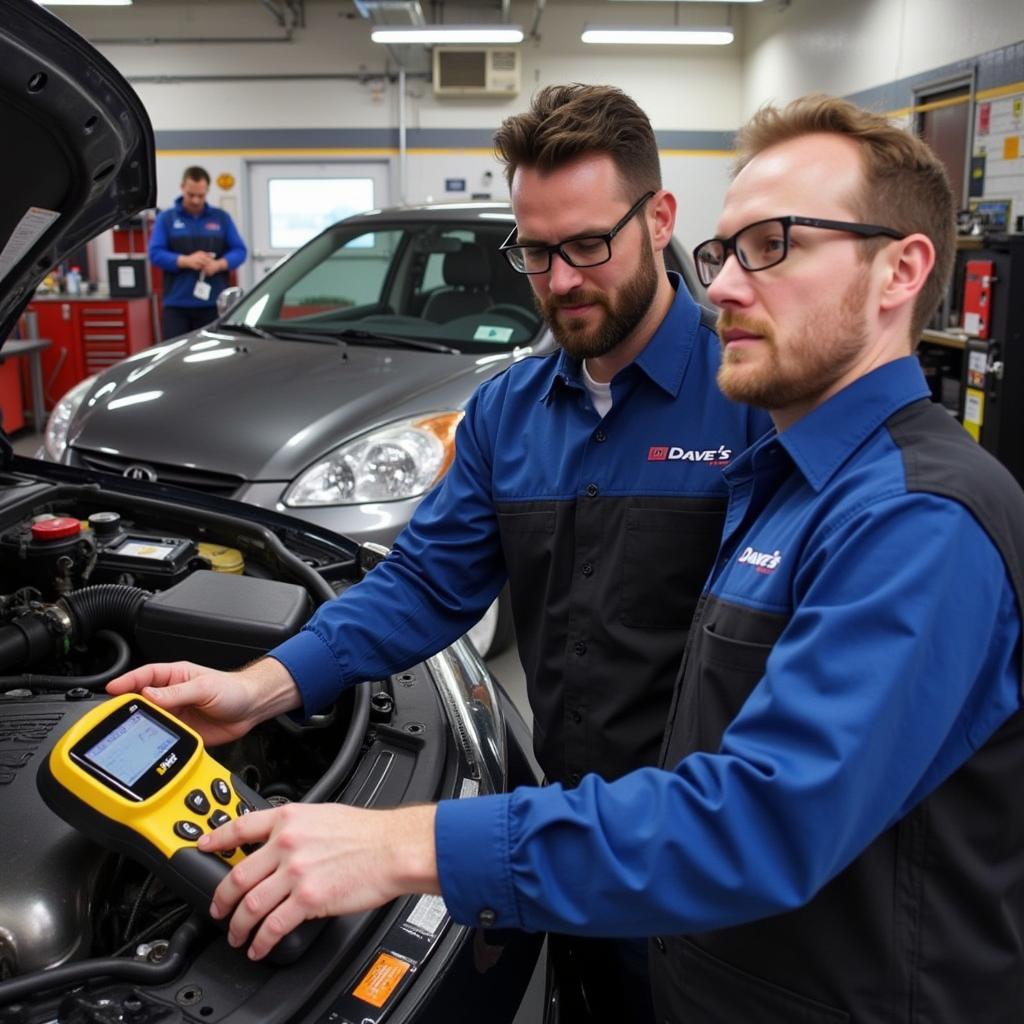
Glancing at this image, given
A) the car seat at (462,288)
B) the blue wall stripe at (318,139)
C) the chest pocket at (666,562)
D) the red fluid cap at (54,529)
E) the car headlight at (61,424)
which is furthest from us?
the blue wall stripe at (318,139)

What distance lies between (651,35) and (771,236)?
9.35 meters

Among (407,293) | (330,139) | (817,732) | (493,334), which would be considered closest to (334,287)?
(407,293)

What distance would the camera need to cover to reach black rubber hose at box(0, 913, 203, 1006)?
888 mm

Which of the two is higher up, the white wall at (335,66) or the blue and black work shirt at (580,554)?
the white wall at (335,66)

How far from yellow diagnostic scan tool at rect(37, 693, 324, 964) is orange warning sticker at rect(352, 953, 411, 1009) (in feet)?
0.22

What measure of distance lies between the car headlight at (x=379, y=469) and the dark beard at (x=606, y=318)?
1353mm

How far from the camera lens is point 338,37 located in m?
10.7

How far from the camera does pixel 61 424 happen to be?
3.37 metres

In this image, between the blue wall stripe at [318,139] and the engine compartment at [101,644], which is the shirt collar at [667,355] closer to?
the engine compartment at [101,644]

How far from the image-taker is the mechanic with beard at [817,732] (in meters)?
0.81

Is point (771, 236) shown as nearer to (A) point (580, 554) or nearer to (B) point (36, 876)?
(A) point (580, 554)

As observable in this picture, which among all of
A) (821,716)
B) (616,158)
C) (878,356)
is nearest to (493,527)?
(616,158)

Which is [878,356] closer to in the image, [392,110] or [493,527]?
[493,527]

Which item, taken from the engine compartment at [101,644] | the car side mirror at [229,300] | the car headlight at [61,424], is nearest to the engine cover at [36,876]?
the engine compartment at [101,644]
